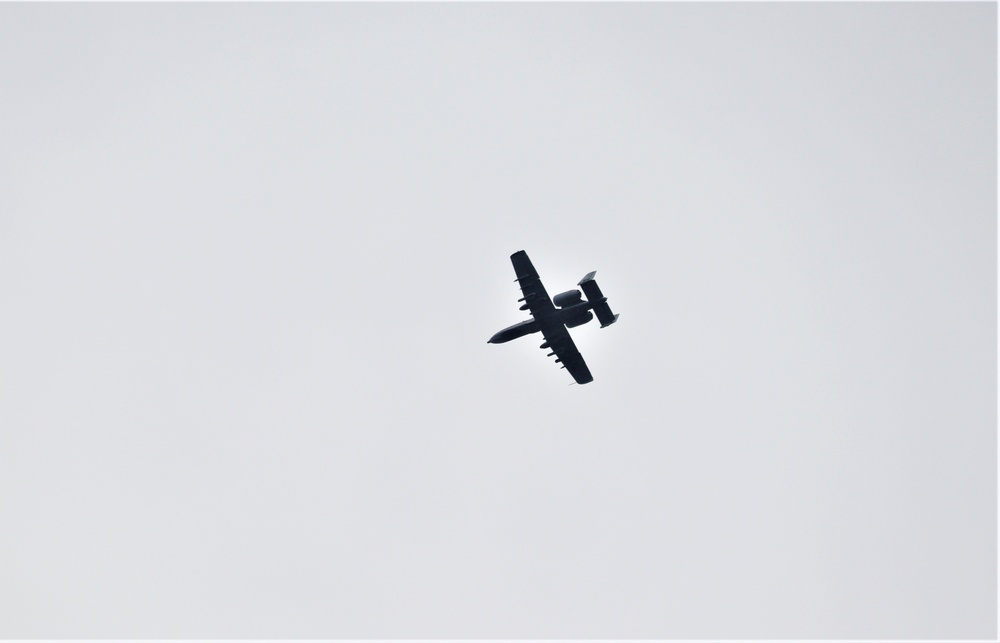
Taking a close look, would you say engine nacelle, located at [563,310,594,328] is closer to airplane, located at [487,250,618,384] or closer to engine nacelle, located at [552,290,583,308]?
airplane, located at [487,250,618,384]

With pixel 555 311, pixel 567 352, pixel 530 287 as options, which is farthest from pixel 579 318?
pixel 567 352

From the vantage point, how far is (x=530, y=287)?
213 ft

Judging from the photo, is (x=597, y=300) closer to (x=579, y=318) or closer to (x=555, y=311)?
(x=579, y=318)

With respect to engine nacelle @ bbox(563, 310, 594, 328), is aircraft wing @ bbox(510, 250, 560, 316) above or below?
above

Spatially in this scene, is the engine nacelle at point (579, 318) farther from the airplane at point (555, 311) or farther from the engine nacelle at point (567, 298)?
the engine nacelle at point (567, 298)

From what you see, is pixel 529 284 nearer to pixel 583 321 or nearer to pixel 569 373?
pixel 583 321

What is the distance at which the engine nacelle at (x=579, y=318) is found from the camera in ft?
215

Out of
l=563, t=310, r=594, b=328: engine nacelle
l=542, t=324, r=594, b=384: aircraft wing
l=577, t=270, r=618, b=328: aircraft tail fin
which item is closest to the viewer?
l=577, t=270, r=618, b=328: aircraft tail fin

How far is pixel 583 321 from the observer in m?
66.1

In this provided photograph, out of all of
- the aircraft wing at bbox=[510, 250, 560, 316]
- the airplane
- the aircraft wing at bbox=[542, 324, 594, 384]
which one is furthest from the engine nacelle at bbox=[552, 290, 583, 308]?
the aircraft wing at bbox=[542, 324, 594, 384]

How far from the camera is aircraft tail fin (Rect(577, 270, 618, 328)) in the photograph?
63487 millimetres

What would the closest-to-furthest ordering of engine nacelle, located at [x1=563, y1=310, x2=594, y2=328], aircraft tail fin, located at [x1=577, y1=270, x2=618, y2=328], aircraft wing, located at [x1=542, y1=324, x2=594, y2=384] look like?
1. aircraft tail fin, located at [x1=577, y1=270, x2=618, y2=328]
2. engine nacelle, located at [x1=563, y1=310, x2=594, y2=328]
3. aircraft wing, located at [x1=542, y1=324, x2=594, y2=384]

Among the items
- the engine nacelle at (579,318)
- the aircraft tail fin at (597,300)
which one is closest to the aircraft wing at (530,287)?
the engine nacelle at (579,318)

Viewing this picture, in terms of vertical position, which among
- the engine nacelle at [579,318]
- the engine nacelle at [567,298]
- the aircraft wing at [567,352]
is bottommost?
the aircraft wing at [567,352]
